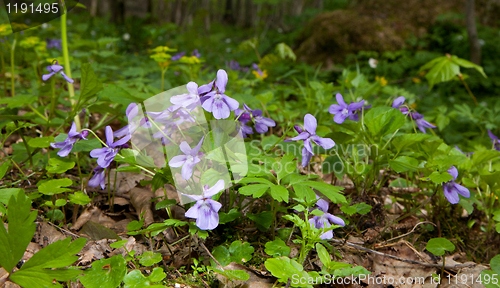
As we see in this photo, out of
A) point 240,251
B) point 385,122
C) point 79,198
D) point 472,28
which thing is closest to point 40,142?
Result: point 79,198

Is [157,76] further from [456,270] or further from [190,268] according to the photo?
[456,270]

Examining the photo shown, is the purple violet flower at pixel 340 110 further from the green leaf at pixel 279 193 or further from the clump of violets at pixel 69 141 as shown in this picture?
the clump of violets at pixel 69 141

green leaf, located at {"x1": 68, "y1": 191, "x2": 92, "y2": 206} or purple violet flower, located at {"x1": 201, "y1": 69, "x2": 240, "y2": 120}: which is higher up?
purple violet flower, located at {"x1": 201, "y1": 69, "x2": 240, "y2": 120}

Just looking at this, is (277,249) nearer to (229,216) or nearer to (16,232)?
(229,216)

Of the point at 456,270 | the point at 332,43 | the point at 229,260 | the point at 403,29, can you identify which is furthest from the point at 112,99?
the point at 403,29

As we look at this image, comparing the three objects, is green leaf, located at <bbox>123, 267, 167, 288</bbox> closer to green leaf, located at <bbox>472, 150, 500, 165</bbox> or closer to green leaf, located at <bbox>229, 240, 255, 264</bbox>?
green leaf, located at <bbox>229, 240, 255, 264</bbox>

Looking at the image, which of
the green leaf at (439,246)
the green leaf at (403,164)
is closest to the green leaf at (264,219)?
the green leaf at (403,164)

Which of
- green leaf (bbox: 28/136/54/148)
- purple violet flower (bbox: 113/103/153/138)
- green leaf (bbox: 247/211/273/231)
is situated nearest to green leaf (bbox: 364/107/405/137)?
green leaf (bbox: 247/211/273/231)
